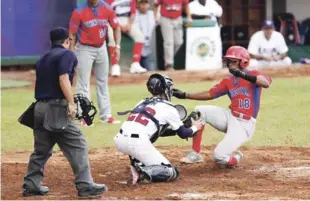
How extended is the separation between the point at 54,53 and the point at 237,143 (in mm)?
2241

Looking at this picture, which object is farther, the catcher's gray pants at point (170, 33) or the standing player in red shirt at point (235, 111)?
the catcher's gray pants at point (170, 33)

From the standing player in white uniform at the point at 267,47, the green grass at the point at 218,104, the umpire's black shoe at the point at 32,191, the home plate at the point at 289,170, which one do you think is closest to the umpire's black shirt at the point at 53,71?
the umpire's black shoe at the point at 32,191

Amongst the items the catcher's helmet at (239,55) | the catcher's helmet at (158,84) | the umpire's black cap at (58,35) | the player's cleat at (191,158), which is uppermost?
the umpire's black cap at (58,35)

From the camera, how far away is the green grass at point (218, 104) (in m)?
10.8

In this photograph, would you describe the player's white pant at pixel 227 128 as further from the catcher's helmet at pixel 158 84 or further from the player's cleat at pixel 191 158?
the catcher's helmet at pixel 158 84

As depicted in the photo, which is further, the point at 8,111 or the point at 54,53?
the point at 8,111

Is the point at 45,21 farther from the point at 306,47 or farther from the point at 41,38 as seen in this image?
the point at 306,47

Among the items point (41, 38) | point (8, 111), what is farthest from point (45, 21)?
point (8, 111)

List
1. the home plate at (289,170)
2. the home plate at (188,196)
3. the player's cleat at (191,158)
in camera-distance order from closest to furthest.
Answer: the home plate at (188,196)
the home plate at (289,170)
the player's cleat at (191,158)

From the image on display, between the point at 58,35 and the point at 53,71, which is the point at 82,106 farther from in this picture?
the point at 58,35

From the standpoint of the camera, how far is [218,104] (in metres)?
13.8

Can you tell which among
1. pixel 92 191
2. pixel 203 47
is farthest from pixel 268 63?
pixel 92 191

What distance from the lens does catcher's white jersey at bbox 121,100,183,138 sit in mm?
8102

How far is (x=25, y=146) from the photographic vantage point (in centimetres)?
1070
